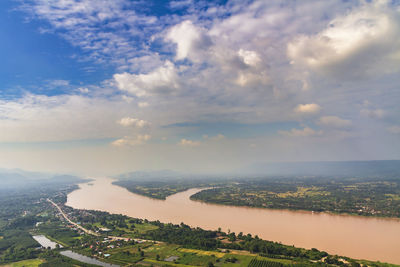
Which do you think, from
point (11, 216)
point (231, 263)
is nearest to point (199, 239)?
point (231, 263)

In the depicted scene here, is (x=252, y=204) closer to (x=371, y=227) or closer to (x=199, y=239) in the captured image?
(x=371, y=227)

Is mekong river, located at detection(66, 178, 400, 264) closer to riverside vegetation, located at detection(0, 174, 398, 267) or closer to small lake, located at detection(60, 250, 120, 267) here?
riverside vegetation, located at detection(0, 174, 398, 267)

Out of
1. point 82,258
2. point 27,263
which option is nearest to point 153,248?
point 82,258

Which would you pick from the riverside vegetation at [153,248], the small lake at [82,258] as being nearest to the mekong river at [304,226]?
the riverside vegetation at [153,248]

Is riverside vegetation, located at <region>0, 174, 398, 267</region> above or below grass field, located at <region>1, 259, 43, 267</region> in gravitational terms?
above

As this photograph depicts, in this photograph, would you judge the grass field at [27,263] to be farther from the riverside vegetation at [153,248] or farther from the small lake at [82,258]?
the small lake at [82,258]

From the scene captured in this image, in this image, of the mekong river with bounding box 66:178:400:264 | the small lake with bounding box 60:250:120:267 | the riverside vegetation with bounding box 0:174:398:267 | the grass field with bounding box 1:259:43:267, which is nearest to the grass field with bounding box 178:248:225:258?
the riverside vegetation with bounding box 0:174:398:267
